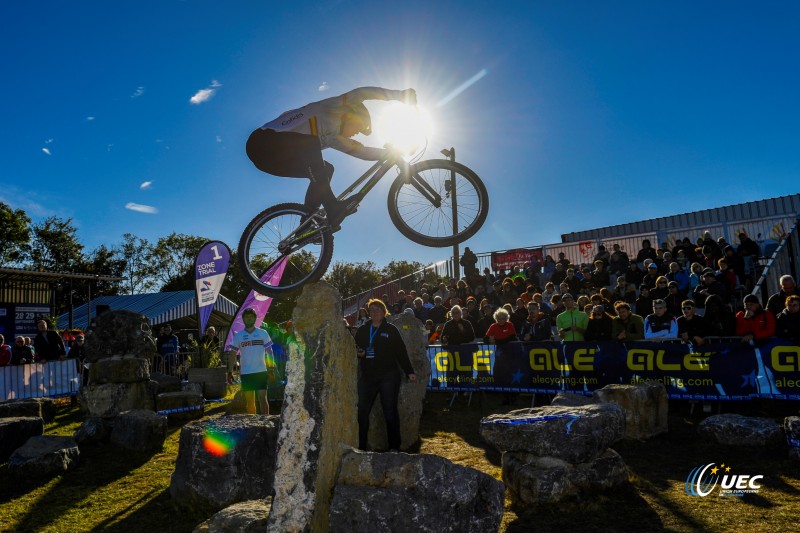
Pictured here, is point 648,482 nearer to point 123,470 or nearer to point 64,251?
point 123,470

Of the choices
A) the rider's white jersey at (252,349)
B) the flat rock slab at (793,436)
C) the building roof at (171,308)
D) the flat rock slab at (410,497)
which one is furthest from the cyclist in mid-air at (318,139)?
the building roof at (171,308)

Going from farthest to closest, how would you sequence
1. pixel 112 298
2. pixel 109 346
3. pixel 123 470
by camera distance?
pixel 112 298
pixel 109 346
pixel 123 470

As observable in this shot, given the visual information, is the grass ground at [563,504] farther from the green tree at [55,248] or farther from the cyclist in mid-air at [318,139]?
the green tree at [55,248]

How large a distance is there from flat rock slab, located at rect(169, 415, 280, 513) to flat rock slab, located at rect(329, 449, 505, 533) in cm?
203

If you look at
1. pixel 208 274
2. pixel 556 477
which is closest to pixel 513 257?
pixel 208 274

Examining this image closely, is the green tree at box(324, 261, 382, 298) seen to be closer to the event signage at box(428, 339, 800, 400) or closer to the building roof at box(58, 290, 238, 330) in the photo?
the building roof at box(58, 290, 238, 330)

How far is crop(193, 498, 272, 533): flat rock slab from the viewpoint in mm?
4348

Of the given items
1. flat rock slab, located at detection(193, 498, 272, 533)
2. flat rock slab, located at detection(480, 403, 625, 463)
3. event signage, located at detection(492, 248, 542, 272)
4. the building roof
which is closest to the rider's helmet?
flat rock slab, located at detection(193, 498, 272, 533)

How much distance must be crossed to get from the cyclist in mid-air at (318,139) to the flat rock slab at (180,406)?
301 inches

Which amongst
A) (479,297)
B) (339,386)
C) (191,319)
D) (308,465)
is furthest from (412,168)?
(191,319)

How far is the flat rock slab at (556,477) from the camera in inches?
215

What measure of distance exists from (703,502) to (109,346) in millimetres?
9466

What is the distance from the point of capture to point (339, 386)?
181 inches

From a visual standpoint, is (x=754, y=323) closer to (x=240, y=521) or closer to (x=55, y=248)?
(x=240, y=521)
